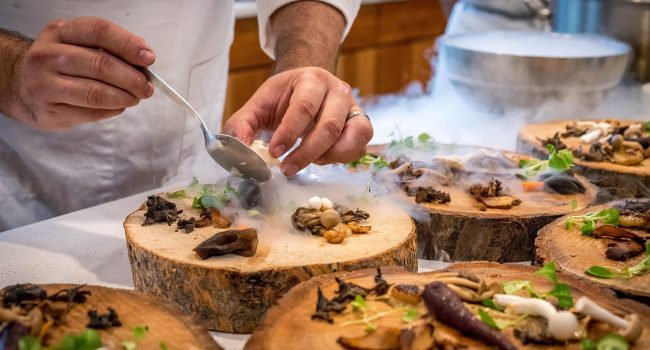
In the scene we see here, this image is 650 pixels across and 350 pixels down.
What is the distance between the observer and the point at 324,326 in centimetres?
144

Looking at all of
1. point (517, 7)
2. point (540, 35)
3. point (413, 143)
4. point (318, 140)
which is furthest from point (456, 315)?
point (517, 7)

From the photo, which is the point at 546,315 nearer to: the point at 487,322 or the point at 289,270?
the point at 487,322

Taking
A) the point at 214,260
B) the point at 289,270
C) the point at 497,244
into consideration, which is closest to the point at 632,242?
the point at 497,244

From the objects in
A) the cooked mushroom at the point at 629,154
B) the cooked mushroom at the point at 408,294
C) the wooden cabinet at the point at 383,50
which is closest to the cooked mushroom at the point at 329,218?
the cooked mushroom at the point at 408,294

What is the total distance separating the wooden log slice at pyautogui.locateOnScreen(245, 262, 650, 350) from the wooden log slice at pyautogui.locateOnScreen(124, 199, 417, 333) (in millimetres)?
131

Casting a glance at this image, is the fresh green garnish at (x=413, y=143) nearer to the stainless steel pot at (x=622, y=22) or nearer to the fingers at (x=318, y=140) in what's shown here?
the fingers at (x=318, y=140)

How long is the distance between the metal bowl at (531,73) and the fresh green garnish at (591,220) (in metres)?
1.01

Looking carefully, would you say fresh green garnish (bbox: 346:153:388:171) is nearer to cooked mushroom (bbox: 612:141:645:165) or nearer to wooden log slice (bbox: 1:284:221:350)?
cooked mushroom (bbox: 612:141:645:165)

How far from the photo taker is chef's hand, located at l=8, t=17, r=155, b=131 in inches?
69.6

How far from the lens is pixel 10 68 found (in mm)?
2008

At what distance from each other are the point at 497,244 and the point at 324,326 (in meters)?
0.88

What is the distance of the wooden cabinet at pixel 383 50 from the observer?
17.6 feet

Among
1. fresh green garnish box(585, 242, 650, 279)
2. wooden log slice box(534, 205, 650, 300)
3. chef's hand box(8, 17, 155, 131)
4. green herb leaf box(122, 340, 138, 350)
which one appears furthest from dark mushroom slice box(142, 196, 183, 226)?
fresh green garnish box(585, 242, 650, 279)

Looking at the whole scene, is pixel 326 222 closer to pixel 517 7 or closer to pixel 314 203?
pixel 314 203
